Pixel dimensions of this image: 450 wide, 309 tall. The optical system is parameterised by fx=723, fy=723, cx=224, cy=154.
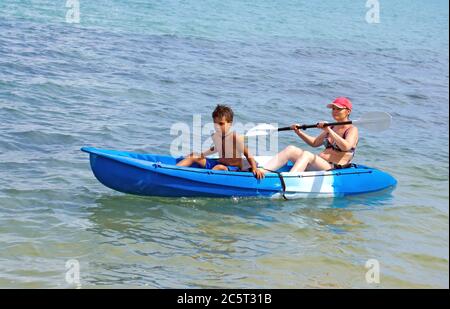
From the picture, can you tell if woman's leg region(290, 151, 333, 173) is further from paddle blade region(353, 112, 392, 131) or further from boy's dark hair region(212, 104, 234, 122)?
boy's dark hair region(212, 104, 234, 122)

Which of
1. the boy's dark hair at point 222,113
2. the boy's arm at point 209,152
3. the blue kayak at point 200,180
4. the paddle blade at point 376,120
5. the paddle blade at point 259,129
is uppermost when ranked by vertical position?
the boy's dark hair at point 222,113

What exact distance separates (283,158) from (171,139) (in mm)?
2695

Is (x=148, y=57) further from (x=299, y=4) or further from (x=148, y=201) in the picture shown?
(x=299, y=4)

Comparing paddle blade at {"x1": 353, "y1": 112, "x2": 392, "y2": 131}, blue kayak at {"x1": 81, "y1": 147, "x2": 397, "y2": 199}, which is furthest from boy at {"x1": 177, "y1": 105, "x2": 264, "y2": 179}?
paddle blade at {"x1": 353, "y1": 112, "x2": 392, "y2": 131}

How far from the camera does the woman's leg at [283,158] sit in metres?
7.97

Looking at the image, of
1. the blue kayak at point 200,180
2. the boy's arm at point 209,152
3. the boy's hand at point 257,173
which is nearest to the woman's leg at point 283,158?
the blue kayak at point 200,180

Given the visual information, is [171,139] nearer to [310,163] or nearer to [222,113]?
[310,163]

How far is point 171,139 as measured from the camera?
1027 cm

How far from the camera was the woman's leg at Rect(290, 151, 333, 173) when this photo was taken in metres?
7.88

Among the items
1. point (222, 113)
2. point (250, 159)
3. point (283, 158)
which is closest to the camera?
point (222, 113)

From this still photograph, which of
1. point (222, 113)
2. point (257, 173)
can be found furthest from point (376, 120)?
point (222, 113)

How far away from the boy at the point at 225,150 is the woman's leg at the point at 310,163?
1.69 feet

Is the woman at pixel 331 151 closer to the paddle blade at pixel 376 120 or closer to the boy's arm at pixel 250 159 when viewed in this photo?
→ the paddle blade at pixel 376 120
